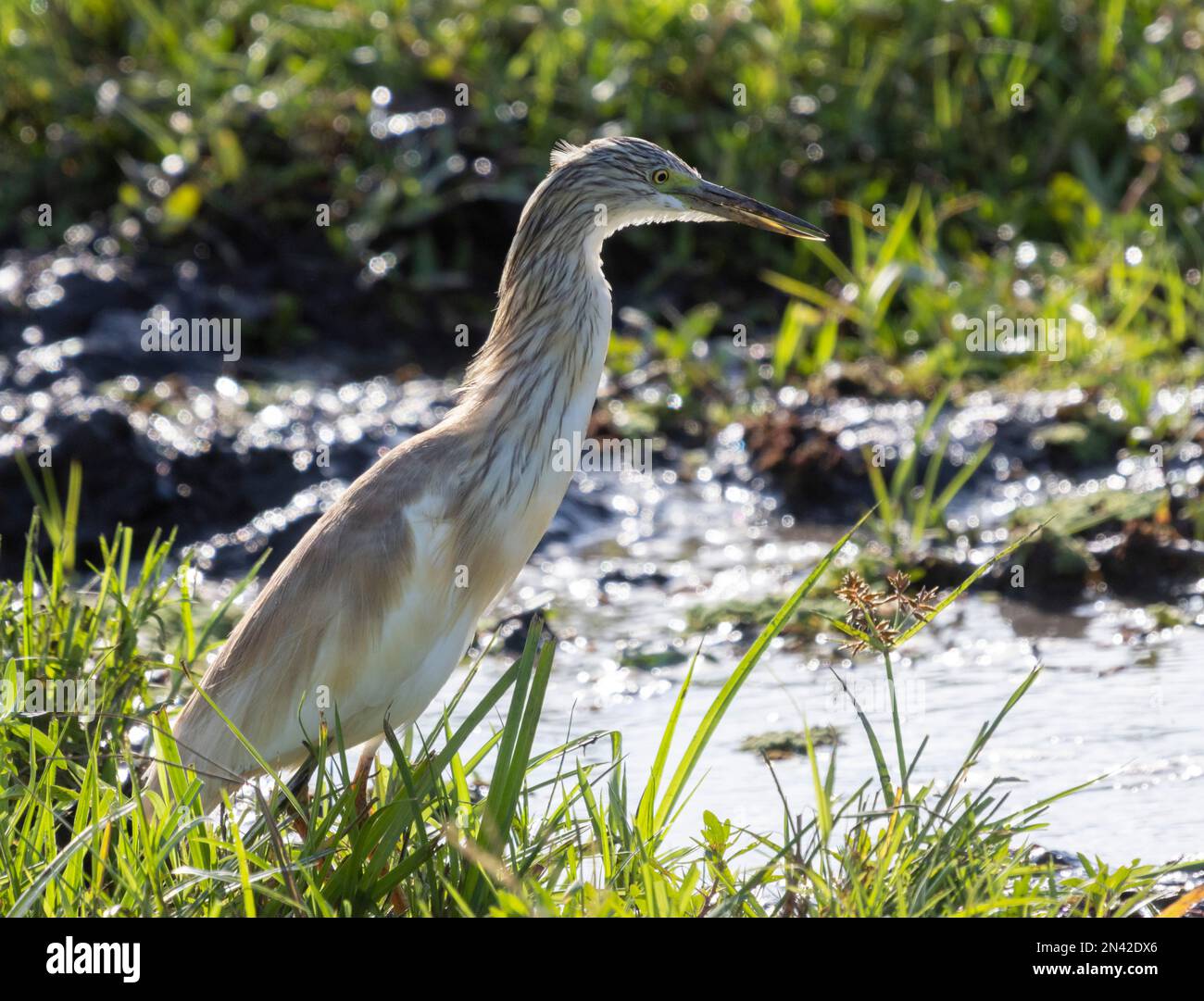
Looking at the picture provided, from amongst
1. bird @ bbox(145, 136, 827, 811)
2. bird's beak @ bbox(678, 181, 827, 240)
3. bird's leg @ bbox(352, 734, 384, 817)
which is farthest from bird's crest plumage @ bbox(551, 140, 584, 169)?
bird's leg @ bbox(352, 734, 384, 817)

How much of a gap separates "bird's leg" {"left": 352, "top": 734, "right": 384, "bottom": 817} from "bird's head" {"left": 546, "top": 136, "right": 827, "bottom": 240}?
1.29 m

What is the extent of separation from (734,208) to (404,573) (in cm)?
120

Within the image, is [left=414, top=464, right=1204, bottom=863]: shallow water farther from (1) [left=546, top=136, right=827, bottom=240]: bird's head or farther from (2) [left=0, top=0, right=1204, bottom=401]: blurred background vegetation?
(2) [left=0, top=0, right=1204, bottom=401]: blurred background vegetation

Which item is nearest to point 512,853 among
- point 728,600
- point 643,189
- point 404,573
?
point 404,573

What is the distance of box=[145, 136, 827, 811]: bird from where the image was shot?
3.55 m

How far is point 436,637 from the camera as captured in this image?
360cm

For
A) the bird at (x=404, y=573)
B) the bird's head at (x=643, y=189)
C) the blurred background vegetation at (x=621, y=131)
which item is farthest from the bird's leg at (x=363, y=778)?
the blurred background vegetation at (x=621, y=131)

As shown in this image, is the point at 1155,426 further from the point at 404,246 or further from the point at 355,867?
the point at 355,867

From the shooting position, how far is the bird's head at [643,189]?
3.84 metres

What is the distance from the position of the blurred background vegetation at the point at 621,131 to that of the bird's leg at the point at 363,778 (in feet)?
12.4

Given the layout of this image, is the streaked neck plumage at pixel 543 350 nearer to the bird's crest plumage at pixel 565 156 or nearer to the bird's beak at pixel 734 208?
the bird's crest plumage at pixel 565 156

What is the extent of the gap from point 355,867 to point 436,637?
854 millimetres

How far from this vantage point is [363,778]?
3160 mm

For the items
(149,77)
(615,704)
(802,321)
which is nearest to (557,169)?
(615,704)
